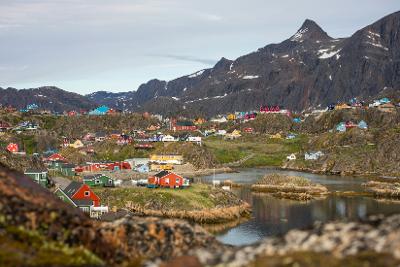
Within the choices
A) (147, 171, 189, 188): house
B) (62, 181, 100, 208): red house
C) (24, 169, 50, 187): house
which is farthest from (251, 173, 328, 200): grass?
(24, 169, 50, 187): house

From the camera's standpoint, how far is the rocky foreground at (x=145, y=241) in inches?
621

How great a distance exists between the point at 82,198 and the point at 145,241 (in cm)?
6292

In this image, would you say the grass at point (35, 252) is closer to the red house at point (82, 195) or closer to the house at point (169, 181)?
the red house at point (82, 195)

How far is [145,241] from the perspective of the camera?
21391 mm

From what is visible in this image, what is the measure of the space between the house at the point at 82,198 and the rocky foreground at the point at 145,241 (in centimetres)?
5653

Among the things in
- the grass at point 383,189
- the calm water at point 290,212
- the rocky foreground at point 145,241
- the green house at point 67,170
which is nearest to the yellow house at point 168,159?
the green house at point 67,170

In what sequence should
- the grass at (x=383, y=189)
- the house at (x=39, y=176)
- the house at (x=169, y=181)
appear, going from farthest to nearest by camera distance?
the grass at (x=383, y=189) → the house at (x=169, y=181) → the house at (x=39, y=176)

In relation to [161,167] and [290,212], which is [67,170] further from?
[290,212]

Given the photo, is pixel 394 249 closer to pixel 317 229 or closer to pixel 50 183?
pixel 317 229

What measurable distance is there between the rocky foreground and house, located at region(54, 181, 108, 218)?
56.5 metres

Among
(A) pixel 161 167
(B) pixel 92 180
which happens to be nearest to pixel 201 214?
(B) pixel 92 180

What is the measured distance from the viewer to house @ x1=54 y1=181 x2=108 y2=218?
3101 inches

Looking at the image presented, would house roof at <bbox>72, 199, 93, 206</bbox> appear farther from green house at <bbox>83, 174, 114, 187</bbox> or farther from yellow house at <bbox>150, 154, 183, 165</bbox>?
yellow house at <bbox>150, 154, 183, 165</bbox>

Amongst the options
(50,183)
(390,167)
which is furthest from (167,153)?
(50,183)
